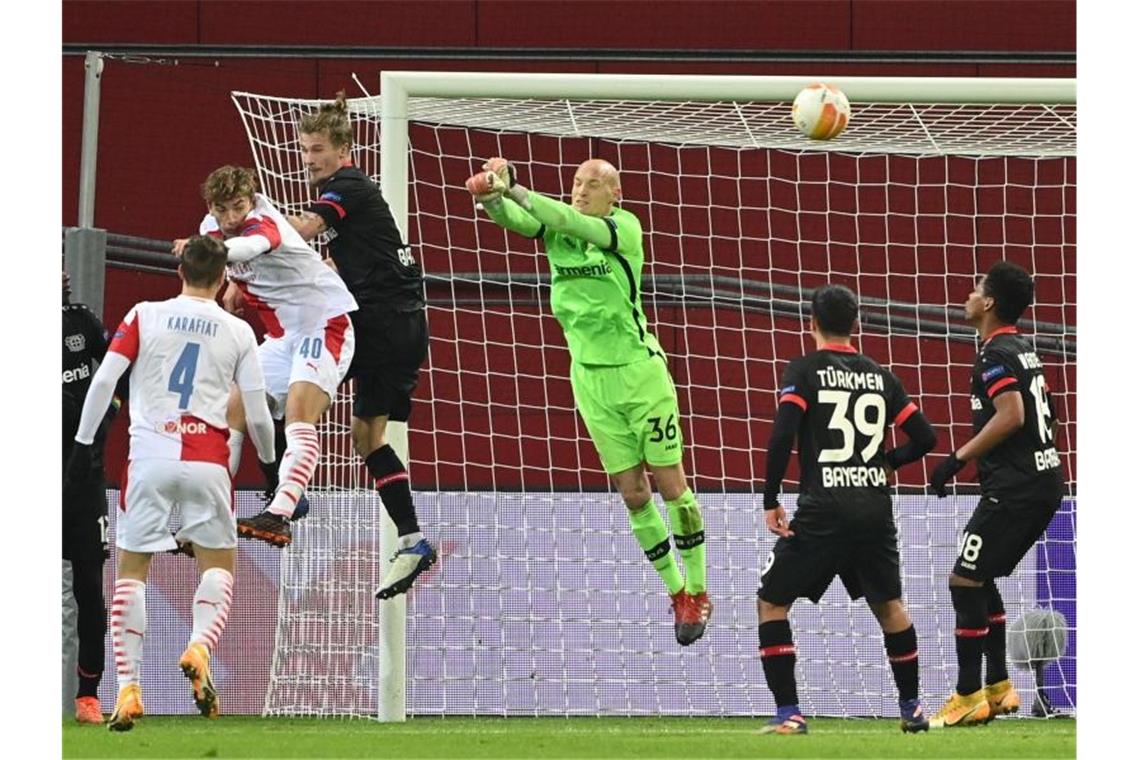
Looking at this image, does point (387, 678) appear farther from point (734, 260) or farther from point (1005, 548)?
point (734, 260)

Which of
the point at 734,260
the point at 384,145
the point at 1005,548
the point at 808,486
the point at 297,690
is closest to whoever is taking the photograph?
the point at 808,486

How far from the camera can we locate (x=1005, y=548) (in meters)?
7.84

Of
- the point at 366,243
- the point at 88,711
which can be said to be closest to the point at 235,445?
the point at 366,243

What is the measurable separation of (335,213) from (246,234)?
21.3 inches

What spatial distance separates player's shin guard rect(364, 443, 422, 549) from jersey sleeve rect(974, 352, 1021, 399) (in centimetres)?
259

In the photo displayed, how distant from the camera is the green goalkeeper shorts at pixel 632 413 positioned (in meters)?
8.39

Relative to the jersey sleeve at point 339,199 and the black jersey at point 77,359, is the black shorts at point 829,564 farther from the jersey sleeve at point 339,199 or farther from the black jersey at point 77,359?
the black jersey at point 77,359

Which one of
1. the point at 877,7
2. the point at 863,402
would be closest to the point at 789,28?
the point at 877,7

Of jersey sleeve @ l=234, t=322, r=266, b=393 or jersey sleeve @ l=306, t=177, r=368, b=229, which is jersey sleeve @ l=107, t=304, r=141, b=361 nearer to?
jersey sleeve @ l=234, t=322, r=266, b=393

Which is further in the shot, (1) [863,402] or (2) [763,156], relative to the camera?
(2) [763,156]

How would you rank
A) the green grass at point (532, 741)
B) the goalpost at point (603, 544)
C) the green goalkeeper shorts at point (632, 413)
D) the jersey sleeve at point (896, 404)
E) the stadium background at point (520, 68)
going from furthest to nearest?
the stadium background at point (520, 68), the goalpost at point (603, 544), the green goalkeeper shorts at point (632, 413), the jersey sleeve at point (896, 404), the green grass at point (532, 741)

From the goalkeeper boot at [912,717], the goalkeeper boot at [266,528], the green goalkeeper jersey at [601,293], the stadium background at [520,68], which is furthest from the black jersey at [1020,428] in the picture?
the stadium background at [520,68]

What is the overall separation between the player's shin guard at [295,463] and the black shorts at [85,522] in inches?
35.9

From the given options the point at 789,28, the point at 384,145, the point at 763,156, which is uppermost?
the point at 789,28
